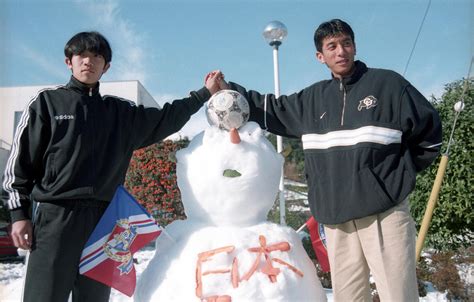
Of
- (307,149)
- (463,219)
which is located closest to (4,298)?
(307,149)

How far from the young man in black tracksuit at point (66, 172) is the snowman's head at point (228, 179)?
0.45 meters

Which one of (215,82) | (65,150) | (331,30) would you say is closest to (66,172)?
(65,150)

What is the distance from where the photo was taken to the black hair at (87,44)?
8.07 feet

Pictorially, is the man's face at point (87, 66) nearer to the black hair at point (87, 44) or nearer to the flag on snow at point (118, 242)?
the black hair at point (87, 44)


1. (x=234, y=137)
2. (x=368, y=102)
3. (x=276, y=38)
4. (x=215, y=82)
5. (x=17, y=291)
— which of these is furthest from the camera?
(x=276, y=38)

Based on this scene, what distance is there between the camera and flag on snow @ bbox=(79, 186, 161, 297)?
233 centimetres

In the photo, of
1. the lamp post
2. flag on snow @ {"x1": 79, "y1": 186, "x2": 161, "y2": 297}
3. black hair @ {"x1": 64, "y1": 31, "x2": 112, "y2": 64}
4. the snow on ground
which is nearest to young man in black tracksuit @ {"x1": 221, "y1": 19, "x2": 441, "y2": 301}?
flag on snow @ {"x1": 79, "y1": 186, "x2": 161, "y2": 297}

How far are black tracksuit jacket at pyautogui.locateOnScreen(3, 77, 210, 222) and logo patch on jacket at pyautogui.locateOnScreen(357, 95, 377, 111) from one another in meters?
1.36

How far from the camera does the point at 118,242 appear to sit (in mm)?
2457

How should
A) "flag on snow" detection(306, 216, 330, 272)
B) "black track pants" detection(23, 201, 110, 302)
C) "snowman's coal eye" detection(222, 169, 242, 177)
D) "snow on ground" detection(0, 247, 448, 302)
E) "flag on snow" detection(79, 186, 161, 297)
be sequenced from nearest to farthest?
"black track pants" detection(23, 201, 110, 302) → "flag on snow" detection(79, 186, 161, 297) → "snowman's coal eye" detection(222, 169, 242, 177) → "flag on snow" detection(306, 216, 330, 272) → "snow on ground" detection(0, 247, 448, 302)

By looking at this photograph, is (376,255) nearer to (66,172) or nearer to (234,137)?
(234,137)

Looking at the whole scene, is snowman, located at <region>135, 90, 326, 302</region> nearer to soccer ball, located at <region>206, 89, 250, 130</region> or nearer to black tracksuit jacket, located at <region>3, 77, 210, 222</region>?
soccer ball, located at <region>206, 89, 250, 130</region>

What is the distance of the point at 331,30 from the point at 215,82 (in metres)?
0.81

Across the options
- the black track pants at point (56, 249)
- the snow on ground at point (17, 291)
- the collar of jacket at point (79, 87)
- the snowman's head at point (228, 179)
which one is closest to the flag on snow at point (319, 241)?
the snowman's head at point (228, 179)
